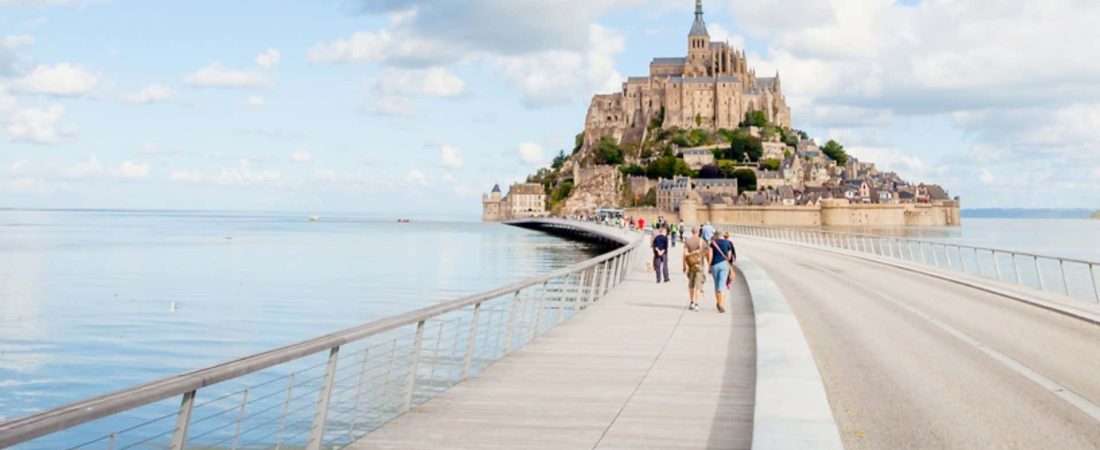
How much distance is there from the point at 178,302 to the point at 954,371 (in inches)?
1187

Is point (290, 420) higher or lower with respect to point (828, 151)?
lower

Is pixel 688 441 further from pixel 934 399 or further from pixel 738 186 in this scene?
pixel 738 186

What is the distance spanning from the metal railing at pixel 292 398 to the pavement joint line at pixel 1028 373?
5.41m

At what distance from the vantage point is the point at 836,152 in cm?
18950

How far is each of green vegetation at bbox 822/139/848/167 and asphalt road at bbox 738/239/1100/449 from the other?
571 ft

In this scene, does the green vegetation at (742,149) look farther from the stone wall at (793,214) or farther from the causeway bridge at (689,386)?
the causeway bridge at (689,386)

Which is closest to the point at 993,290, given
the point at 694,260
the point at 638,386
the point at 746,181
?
the point at 694,260

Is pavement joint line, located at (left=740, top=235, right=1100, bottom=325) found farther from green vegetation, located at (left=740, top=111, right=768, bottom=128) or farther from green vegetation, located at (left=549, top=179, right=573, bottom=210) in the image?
green vegetation, located at (left=549, top=179, right=573, bottom=210)

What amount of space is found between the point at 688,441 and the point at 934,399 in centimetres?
303

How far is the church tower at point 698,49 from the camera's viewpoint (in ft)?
589

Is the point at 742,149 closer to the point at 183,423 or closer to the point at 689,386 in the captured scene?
the point at 689,386

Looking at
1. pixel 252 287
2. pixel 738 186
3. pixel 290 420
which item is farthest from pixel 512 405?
pixel 738 186

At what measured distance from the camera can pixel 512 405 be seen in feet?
27.3

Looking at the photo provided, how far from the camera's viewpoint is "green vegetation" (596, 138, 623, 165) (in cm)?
17800
